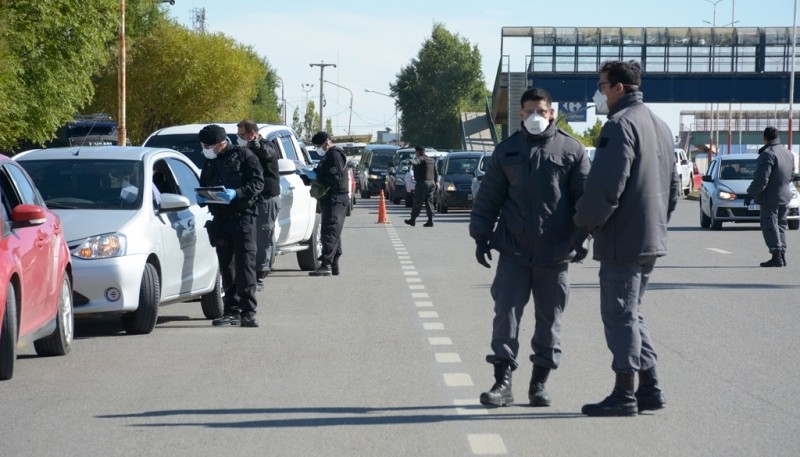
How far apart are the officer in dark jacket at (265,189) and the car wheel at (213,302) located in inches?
36.6

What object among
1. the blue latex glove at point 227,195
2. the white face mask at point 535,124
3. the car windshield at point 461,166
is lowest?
the car windshield at point 461,166

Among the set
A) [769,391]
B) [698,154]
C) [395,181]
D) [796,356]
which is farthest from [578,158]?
[698,154]

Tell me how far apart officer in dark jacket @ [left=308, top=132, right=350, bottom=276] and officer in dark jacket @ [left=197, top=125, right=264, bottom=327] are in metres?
6.21

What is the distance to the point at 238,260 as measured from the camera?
13.8 m

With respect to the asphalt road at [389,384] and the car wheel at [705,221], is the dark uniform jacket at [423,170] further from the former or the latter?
the asphalt road at [389,384]

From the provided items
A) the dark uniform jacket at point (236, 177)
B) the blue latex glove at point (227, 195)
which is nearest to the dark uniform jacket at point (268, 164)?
the dark uniform jacket at point (236, 177)

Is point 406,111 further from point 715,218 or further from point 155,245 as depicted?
point 155,245

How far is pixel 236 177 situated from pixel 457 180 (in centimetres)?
3015

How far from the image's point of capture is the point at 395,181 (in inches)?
2119

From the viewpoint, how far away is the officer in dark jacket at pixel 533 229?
356 inches

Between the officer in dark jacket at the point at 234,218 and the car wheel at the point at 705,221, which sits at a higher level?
the officer in dark jacket at the point at 234,218

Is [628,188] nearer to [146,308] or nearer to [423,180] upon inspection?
[146,308]

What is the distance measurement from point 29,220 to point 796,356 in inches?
226

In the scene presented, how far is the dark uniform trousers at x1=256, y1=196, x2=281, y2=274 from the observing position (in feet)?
51.0
